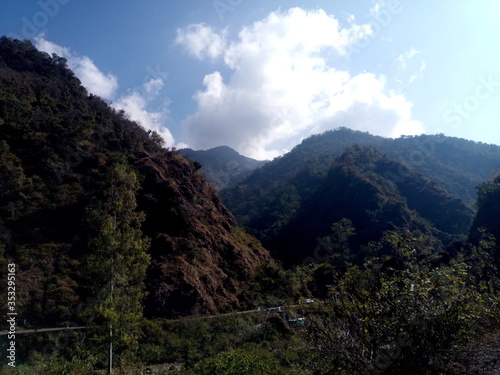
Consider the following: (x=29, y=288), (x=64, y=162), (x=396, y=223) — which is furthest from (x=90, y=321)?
(x=396, y=223)

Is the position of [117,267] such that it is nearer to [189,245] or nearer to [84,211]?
[84,211]

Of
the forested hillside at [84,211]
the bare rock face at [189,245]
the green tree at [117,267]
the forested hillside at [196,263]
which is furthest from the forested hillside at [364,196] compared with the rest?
the green tree at [117,267]

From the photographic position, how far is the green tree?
7.76 meters

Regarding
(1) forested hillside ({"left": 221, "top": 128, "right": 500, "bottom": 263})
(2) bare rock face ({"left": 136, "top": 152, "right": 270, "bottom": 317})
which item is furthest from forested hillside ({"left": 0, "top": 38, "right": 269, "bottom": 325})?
(1) forested hillside ({"left": 221, "top": 128, "right": 500, "bottom": 263})

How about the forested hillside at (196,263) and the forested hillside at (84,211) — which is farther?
the forested hillside at (84,211)

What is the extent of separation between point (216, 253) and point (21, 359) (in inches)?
558

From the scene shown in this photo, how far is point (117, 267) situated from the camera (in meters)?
8.52

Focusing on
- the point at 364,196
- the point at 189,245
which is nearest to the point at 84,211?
the point at 189,245

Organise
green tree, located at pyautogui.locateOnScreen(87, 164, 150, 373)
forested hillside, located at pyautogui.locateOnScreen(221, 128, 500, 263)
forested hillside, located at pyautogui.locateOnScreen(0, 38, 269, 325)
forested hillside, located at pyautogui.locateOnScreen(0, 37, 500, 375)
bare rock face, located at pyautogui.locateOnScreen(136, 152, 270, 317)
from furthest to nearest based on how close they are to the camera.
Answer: forested hillside, located at pyautogui.locateOnScreen(221, 128, 500, 263)
bare rock face, located at pyautogui.locateOnScreen(136, 152, 270, 317)
forested hillside, located at pyautogui.locateOnScreen(0, 38, 269, 325)
green tree, located at pyautogui.locateOnScreen(87, 164, 150, 373)
forested hillside, located at pyautogui.locateOnScreen(0, 37, 500, 375)

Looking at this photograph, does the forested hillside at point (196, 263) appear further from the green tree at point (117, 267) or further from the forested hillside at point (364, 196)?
the forested hillside at point (364, 196)

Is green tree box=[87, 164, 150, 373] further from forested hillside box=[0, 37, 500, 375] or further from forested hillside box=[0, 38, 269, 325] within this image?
forested hillside box=[0, 38, 269, 325]

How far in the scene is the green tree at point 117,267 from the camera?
7.76m

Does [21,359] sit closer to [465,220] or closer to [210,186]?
[210,186]

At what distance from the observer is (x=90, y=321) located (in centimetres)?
779
